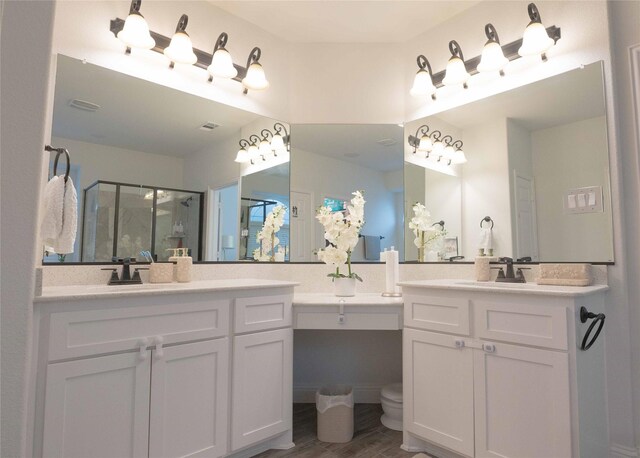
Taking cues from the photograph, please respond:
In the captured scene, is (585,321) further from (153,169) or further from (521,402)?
(153,169)

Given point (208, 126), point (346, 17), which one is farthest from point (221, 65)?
point (346, 17)

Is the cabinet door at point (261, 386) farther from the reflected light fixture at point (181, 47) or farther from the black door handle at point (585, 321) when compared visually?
the reflected light fixture at point (181, 47)

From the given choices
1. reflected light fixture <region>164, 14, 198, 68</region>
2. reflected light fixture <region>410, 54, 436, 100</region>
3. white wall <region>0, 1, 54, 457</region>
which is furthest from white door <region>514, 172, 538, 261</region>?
white wall <region>0, 1, 54, 457</region>

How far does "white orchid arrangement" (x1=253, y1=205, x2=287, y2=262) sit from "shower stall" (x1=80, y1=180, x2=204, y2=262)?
452mm

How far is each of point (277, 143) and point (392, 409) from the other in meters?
2.05

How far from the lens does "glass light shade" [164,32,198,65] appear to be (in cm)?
215

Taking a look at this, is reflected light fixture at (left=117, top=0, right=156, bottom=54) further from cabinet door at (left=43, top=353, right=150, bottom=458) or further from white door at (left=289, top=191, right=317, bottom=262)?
cabinet door at (left=43, top=353, right=150, bottom=458)

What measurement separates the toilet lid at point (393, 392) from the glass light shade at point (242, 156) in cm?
188

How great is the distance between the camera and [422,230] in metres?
2.62

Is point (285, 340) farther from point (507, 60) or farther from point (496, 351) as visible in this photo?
point (507, 60)

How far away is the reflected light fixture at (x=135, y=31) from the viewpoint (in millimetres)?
1973

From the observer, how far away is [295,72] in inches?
112

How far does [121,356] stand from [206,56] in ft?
6.23

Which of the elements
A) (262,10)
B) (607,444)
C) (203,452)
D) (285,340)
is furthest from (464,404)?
(262,10)
